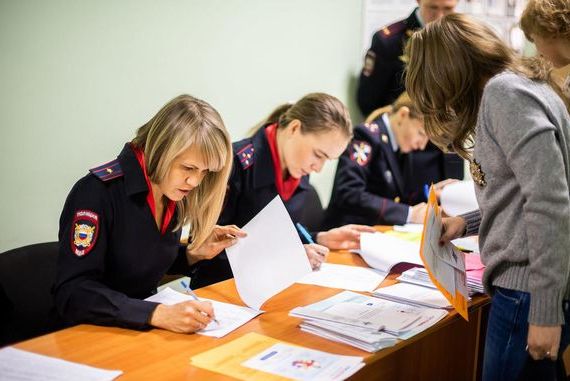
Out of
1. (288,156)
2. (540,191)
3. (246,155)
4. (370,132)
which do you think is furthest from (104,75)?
(540,191)

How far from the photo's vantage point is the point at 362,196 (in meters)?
2.91

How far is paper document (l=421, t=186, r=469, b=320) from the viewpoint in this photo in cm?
148

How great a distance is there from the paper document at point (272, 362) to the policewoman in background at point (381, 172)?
1.56m

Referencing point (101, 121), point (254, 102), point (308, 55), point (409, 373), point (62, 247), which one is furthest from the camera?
point (308, 55)

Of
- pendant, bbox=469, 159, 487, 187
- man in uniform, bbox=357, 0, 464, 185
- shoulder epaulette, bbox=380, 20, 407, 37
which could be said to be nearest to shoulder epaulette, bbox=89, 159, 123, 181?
pendant, bbox=469, 159, 487, 187

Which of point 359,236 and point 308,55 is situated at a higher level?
point 308,55

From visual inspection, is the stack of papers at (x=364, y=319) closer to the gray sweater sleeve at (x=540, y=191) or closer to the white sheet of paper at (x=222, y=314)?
the white sheet of paper at (x=222, y=314)

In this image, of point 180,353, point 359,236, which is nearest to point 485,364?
point 180,353

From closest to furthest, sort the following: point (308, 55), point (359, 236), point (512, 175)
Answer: point (512, 175), point (359, 236), point (308, 55)

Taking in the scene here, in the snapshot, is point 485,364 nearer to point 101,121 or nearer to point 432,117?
point 432,117

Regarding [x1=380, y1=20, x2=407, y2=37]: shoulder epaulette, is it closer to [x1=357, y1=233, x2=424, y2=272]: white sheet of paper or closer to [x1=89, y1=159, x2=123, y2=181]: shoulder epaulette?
Answer: [x1=357, y1=233, x2=424, y2=272]: white sheet of paper

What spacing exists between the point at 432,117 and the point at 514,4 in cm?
375

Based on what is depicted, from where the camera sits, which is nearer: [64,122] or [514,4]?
[64,122]

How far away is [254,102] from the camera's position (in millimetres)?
3174
